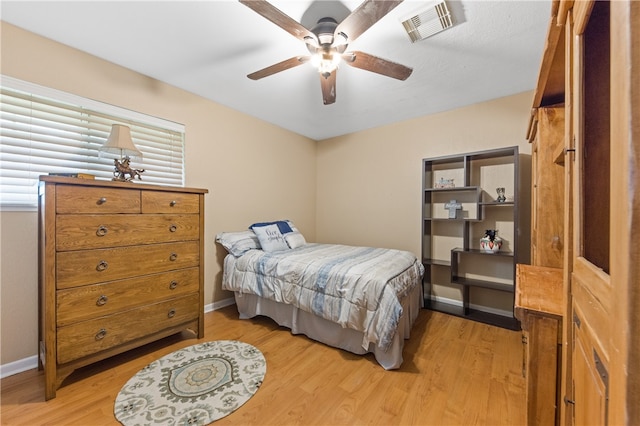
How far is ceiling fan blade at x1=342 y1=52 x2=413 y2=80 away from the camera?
1688 mm

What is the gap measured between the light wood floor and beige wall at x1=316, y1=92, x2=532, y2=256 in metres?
1.54

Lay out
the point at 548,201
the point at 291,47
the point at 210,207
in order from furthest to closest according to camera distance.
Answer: the point at 210,207, the point at 291,47, the point at 548,201

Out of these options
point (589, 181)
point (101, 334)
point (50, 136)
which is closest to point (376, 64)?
point (589, 181)

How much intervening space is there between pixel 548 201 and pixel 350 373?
1.61 metres

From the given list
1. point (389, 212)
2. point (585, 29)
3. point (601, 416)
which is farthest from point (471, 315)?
point (585, 29)

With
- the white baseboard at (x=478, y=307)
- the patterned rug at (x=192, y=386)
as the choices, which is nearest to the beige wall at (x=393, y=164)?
the white baseboard at (x=478, y=307)

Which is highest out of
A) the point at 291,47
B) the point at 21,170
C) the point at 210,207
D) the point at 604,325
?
the point at 291,47

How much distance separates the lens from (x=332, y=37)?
1.58m

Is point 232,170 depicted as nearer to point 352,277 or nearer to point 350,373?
point 352,277

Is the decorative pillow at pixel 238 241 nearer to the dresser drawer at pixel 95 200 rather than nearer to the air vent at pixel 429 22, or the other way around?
the dresser drawer at pixel 95 200

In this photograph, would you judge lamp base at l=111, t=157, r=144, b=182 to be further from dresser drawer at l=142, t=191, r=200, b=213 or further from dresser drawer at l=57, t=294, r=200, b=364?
dresser drawer at l=57, t=294, r=200, b=364

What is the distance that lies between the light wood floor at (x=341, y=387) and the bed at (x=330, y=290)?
0.51ft

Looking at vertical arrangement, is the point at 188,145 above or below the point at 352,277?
above

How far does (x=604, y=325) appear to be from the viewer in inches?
17.2
